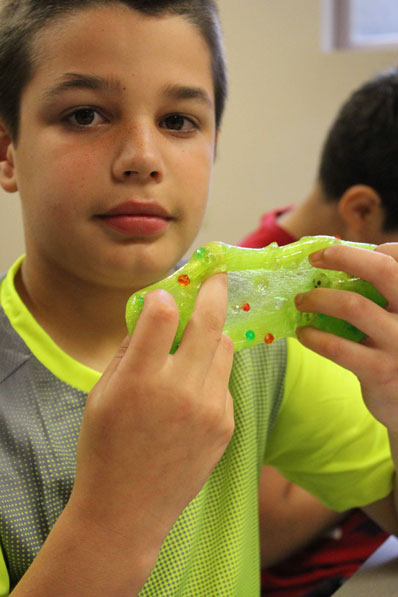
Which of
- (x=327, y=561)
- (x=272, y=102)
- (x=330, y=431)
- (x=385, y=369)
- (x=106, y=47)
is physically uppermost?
(x=272, y=102)

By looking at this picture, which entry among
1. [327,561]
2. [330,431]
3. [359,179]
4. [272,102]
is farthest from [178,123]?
[272,102]

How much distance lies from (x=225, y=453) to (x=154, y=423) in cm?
35

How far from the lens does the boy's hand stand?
50 cm

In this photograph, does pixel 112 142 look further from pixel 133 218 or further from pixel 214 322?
pixel 214 322

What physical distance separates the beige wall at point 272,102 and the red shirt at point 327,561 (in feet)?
5.57

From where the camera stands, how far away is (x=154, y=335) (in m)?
0.49

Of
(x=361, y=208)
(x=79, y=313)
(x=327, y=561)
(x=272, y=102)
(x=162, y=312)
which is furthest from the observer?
(x=272, y=102)

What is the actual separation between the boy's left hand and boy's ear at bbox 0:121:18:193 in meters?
0.41

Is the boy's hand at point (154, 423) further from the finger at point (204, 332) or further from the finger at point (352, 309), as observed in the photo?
the finger at point (352, 309)

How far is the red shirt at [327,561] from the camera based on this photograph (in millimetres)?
1025

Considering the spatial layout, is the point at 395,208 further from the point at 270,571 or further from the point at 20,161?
the point at 20,161

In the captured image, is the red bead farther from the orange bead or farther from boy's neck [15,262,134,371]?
boy's neck [15,262,134,371]

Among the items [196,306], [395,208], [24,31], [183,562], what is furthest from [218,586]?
[395,208]

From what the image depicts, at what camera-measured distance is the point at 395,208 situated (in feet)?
4.73
